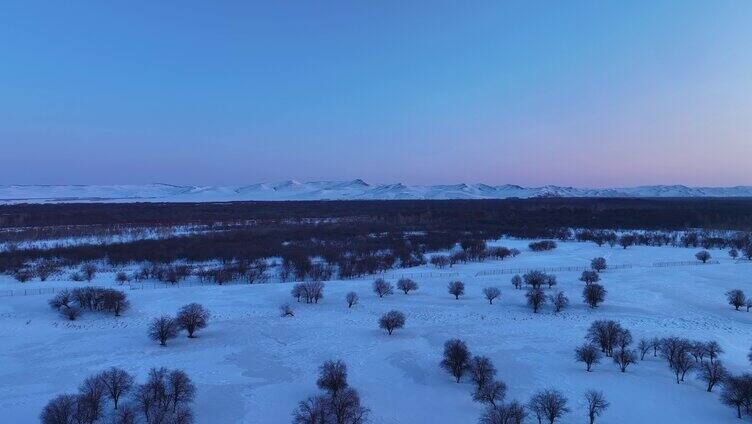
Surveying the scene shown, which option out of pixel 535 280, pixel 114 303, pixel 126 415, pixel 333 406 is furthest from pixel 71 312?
pixel 535 280

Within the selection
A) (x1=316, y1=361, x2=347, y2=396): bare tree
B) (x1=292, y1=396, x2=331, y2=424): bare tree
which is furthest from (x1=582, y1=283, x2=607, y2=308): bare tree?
(x1=292, y1=396, x2=331, y2=424): bare tree

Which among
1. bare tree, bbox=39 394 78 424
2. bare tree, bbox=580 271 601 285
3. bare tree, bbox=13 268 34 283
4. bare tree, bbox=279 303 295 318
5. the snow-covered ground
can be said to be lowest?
the snow-covered ground

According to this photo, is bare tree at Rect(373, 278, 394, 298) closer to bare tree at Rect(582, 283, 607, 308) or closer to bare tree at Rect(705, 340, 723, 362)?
bare tree at Rect(582, 283, 607, 308)

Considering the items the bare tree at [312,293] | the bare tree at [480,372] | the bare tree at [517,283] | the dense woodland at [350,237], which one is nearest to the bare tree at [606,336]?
the bare tree at [480,372]

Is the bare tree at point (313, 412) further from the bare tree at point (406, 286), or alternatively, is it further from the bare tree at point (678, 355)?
the bare tree at point (406, 286)

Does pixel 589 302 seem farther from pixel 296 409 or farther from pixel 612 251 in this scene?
pixel 612 251

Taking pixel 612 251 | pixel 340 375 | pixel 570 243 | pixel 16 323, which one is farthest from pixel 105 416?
pixel 570 243
